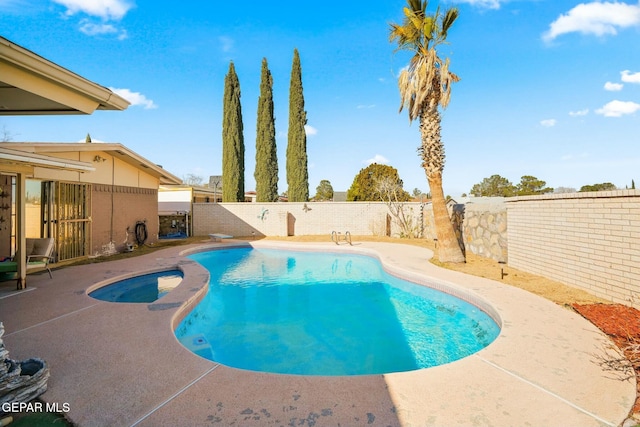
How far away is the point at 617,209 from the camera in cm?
573

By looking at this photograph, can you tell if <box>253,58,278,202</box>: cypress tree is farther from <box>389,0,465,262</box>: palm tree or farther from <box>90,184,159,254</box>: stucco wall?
<box>389,0,465,262</box>: palm tree

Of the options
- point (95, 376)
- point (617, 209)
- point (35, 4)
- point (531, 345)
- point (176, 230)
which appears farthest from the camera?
point (176, 230)

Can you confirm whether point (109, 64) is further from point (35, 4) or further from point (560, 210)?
point (560, 210)

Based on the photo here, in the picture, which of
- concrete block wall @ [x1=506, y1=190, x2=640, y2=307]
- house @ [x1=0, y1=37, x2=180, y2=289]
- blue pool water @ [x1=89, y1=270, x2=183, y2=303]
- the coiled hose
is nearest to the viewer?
house @ [x1=0, y1=37, x2=180, y2=289]

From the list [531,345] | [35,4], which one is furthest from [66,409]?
[35,4]

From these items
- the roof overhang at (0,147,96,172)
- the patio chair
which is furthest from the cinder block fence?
the patio chair

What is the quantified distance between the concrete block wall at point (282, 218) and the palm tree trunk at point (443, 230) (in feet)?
28.2

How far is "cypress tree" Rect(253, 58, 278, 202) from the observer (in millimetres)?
22547

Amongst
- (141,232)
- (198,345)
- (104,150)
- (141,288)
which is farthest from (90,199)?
(198,345)

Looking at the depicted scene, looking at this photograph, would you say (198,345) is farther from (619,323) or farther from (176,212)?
(176,212)

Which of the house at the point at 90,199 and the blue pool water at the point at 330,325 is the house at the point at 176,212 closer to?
the house at the point at 90,199

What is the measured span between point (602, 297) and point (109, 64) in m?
20.3

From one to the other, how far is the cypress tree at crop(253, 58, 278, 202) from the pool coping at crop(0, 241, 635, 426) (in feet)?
58.1

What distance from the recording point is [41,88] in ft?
9.66
